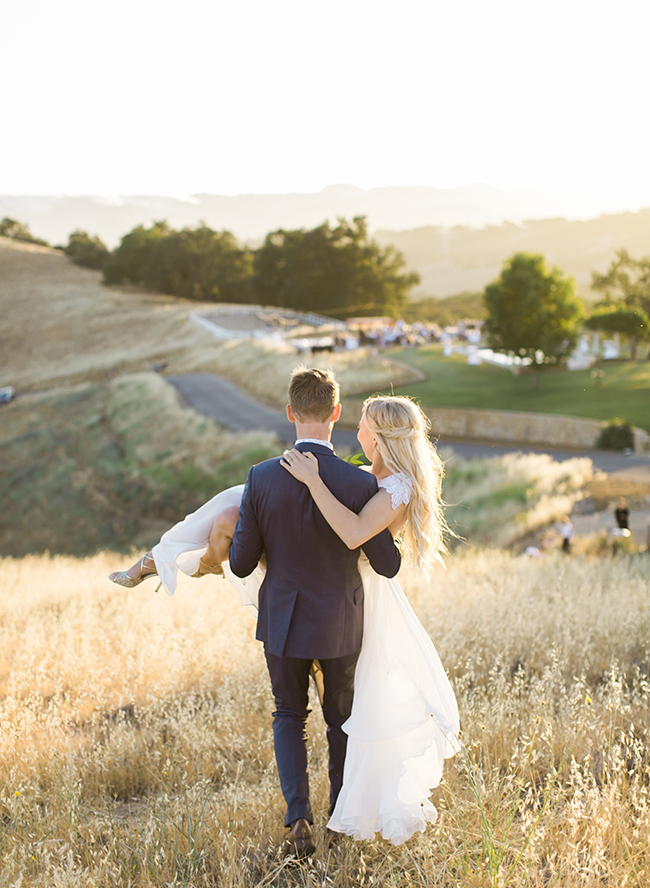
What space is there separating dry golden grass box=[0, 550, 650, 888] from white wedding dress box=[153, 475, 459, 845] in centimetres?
12

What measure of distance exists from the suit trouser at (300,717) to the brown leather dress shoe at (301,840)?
29mm

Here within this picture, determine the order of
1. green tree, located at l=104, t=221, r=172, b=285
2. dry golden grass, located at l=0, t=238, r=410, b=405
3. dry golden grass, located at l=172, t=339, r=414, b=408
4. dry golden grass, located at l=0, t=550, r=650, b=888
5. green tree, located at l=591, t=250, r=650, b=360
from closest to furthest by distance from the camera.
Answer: dry golden grass, located at l=0, t=550, r=650, b=888, green tree, located at l=591, t=250, r=650, b=360, dry golden grass, located at l=172, t=339, r=414, b=408, dry golden grass, located at l=0, t=238, r=410, b=405, green tree, located at l=104, t=221, r=172, b=285

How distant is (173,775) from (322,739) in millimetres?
785

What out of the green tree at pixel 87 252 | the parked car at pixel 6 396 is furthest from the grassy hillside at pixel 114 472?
the green tree at pixel 87 252

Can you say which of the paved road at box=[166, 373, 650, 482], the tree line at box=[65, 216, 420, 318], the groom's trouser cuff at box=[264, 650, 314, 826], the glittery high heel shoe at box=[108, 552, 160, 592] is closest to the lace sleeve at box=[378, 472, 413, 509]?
the groom's trouser cuff at box=[264, 650, 314, 826]

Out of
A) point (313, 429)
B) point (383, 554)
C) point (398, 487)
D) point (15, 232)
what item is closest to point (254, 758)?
point (383, 554)

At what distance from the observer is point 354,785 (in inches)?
104

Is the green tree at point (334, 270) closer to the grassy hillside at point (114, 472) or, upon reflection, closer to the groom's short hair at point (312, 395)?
the grassy hillside at point (114, 472)

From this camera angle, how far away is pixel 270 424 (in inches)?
1003

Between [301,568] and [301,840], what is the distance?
1.07 metres

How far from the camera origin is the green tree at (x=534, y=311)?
89.9 feet

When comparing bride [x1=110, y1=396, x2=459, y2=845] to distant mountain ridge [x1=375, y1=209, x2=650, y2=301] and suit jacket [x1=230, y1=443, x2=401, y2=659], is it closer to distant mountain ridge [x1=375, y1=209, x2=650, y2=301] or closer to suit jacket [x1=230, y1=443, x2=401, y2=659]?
suit jacket [x1=230, y1=443, x2=401, y2=659]

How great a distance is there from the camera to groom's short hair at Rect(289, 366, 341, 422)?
265 cm

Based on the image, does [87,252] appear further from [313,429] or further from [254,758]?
[313,429]
